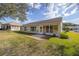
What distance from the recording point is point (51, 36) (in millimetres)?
2396

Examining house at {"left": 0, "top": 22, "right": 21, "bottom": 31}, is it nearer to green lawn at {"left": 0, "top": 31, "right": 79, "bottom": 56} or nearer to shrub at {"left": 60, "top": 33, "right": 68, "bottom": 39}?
green lawn at {"left": 0, "top": 31, "right": 79, "bottom": 56}

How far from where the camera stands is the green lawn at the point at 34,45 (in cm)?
235

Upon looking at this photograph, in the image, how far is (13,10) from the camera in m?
2.44

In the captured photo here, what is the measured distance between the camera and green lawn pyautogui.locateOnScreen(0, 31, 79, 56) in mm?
2354

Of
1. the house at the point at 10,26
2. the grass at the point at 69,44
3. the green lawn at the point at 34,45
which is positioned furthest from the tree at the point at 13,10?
the grass at the point at 69,44

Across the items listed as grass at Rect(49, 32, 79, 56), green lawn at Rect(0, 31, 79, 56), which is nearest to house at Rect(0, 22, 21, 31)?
green lawn at Rect(0, 31, 79, 56)

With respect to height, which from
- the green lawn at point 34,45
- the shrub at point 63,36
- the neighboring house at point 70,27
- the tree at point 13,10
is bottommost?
the green lawn at point 34,45

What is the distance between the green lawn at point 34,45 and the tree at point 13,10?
0.20m

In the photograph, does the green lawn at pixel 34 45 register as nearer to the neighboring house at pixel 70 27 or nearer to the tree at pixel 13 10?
the neighboring house at pixel 70 27

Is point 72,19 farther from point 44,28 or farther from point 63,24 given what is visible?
point 44,28

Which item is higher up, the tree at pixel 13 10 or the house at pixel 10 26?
the tree at pixel 13 10

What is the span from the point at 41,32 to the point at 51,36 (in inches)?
5.1

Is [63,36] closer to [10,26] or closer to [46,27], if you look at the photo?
[46,27]

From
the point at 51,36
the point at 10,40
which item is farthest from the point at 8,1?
the point at 51,36
